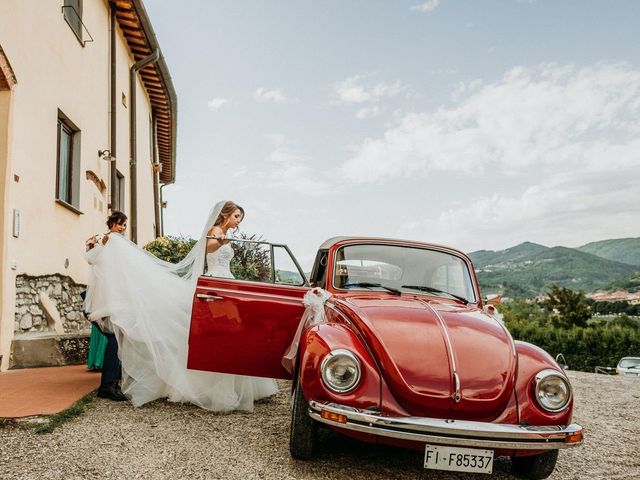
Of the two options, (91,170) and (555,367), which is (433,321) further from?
(91,170)

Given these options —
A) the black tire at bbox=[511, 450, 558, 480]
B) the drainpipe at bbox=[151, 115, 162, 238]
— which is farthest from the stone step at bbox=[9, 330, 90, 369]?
the drainpipe at bbox=[151, 115, 162, 238]

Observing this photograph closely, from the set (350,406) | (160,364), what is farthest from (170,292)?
(350,406)

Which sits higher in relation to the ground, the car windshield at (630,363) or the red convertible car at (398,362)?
the red convertible car at (398,362)

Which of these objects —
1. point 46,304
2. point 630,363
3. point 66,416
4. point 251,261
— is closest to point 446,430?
point 251,261

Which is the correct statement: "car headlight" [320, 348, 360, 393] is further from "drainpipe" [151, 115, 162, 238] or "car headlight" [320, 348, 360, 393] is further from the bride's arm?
"drainpipe" [151, 115, 162, 238]

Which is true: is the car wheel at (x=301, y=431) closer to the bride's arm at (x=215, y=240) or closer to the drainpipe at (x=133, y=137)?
the bride's arm at (x=215, y=240)

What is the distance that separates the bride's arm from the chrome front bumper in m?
2.28

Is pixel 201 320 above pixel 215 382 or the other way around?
above

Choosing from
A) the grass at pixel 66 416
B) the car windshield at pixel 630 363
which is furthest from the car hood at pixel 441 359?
the car windshield at pixel 630 363

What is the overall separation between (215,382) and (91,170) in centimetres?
603

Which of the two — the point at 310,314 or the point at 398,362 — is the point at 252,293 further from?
the point at 398,362

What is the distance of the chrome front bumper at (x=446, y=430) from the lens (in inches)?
118

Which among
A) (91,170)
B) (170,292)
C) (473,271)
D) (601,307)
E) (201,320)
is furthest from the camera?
(601,307)

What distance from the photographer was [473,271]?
487cm
